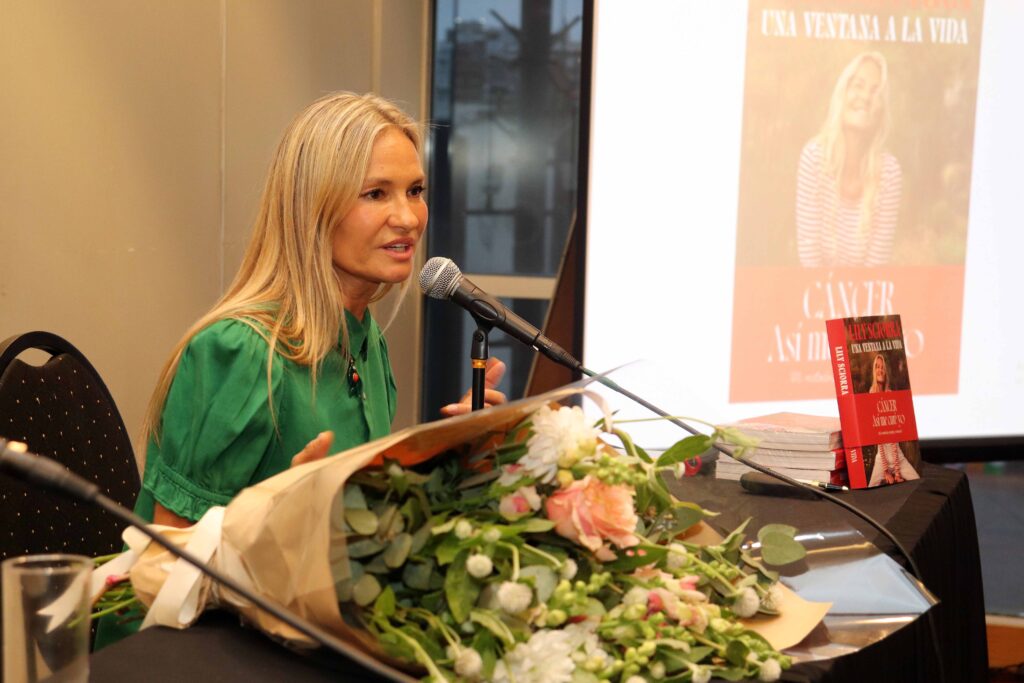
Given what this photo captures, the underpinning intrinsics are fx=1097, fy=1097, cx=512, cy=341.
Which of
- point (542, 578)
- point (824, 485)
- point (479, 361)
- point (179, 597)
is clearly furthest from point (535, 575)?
point (824, 485)

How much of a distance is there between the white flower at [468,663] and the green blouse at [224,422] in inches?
38.0

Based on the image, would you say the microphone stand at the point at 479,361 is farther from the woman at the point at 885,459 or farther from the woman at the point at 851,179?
the woman at the point at 851,179

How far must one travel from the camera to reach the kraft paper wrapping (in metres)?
0.78

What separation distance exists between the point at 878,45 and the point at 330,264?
77.4 inches

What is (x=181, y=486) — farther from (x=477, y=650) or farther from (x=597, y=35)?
(x=597, y=35)

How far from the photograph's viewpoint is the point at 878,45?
3.11 m

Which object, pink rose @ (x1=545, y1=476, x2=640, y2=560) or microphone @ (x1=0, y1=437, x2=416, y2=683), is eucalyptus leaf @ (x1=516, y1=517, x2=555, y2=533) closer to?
pink rose @ (x1=545, y1=476, x2=640, y2=560)

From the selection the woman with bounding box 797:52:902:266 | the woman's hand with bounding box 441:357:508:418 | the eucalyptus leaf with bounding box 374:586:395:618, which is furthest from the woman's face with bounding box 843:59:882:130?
the eucalyptus leaf with bounding box 374:586:395:618

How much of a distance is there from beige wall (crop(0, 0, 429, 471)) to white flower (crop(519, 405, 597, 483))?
5.88 feet

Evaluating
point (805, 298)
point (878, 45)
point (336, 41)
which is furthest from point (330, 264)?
point (336, 41)

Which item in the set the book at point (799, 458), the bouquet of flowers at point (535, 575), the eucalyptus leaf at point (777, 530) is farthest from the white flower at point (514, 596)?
the book at point (799, 458)

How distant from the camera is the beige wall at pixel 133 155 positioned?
2.39m

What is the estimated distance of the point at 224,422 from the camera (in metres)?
1.68

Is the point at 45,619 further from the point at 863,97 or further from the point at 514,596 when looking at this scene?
the point at 863,97
